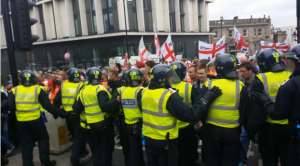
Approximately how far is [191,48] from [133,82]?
36.4m

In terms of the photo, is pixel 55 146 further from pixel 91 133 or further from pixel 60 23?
pixel 60 23

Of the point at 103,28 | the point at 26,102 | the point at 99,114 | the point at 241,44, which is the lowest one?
the point at 99,114

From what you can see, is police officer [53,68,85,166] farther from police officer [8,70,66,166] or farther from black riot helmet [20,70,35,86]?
black riot helmet [20,70,35,86]

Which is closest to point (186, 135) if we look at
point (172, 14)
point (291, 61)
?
point (291, 61)

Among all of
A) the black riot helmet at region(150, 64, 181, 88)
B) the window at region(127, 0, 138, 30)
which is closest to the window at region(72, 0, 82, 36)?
the window at region(127, 0, 138, 30)

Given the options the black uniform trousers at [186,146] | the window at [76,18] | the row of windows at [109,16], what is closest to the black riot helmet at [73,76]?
the black uniform trousers at [186,146]

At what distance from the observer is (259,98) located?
3.21 metres

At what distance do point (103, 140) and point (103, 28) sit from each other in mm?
27829

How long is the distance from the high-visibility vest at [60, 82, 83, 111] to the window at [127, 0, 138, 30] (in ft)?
84.9

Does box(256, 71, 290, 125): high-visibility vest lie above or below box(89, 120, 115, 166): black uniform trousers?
above

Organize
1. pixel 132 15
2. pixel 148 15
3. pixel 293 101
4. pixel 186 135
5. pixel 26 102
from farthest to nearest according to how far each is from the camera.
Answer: pixel 148 15 < pixel 132 15 < pixel 26 102 < pixel 186 135 < pixel 293 101

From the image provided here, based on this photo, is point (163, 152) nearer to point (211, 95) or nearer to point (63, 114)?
point (211, 95)

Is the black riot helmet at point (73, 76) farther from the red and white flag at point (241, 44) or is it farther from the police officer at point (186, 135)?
the red and white flag at point (241, 44)

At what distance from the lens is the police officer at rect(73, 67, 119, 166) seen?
4.51 metres
